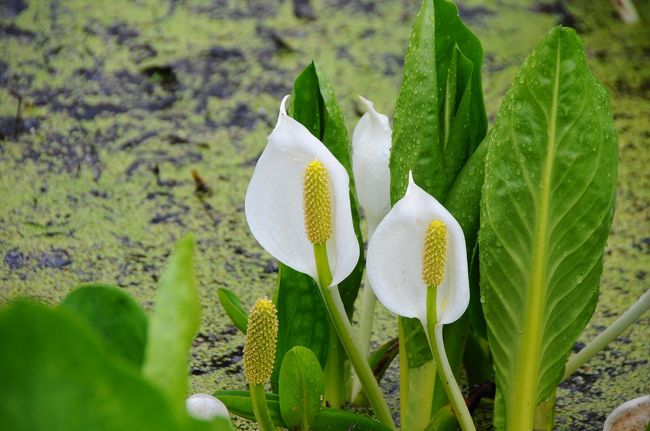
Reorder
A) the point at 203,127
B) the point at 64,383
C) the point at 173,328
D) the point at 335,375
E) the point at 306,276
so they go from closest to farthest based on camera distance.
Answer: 1. the point at 64,383
2. the point at 173,328
3. the point at 306,276
4. the point at 335,375
5. the point at 203,127

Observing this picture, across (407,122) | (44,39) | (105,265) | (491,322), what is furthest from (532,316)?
(44,39)

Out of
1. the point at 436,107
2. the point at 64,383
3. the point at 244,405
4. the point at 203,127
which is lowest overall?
the point at 203,127

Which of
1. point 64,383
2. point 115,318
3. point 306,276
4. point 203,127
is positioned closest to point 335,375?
point 306,276

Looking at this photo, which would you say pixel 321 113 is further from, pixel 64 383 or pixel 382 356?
pixel 64 383

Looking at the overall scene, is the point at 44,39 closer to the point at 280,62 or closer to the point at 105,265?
the point at 280,62

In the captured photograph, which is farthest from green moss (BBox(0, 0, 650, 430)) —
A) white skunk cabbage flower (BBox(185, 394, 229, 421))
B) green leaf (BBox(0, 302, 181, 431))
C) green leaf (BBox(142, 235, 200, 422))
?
green leaf (BBox(0, 302, 181, 431))

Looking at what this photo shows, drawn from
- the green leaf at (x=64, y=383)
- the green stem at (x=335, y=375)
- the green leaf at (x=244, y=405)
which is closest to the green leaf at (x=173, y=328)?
the green leaf at (x=64, y=383)
